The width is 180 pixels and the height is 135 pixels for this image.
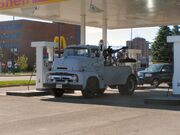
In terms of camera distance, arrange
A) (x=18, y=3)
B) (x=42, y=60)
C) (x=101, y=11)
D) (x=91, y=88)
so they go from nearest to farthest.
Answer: (x=91, y=88)
(x=42, y=60)
(x=18, y=3)
(x=101, y=11)

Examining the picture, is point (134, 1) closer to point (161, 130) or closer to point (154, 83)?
point (154, 83)

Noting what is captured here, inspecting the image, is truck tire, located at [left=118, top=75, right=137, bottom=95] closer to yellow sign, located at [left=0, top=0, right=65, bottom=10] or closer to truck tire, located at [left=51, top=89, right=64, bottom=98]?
truck tire, located at [left=51, top=89, right=64, bottom=98]

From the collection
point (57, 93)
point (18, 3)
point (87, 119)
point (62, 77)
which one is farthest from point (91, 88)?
point (87, 119)

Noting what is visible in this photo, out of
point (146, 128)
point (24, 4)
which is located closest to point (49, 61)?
point (24, 4)

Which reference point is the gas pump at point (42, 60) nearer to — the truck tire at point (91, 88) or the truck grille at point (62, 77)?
the truck grille at point (62, 77)

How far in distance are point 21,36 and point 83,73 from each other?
82007 millimetres

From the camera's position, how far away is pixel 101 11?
2409 cm

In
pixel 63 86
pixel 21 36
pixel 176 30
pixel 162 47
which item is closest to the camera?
pixel 63 86

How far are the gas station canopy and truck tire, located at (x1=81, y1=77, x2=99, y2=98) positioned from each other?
3888 millimetres

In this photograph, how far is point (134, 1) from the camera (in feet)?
72.6

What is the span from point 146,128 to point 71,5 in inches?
525

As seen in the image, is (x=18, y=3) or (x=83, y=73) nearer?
(x=83, y=73)

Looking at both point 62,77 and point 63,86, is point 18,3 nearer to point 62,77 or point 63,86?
point 62,77

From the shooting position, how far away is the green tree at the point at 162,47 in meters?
71.9
